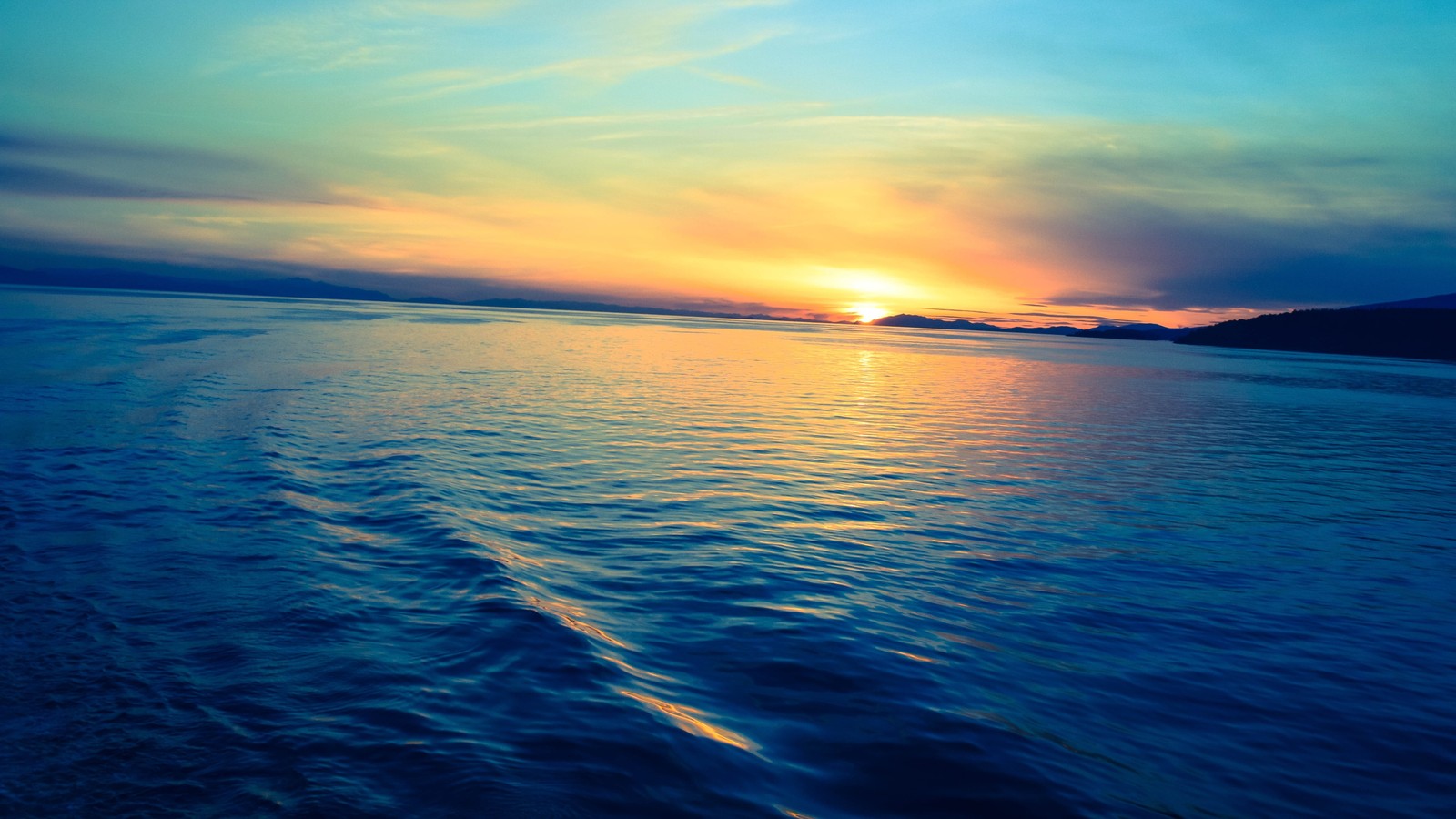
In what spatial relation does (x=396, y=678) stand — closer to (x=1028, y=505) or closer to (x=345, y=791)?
(x=345, y=791)

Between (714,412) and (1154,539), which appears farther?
(714,412)

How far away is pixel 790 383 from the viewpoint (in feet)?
161

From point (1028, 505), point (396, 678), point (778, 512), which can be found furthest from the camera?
point (1028, 505)

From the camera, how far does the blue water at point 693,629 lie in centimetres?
618

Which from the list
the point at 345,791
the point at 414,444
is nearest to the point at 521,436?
the point at 414,444

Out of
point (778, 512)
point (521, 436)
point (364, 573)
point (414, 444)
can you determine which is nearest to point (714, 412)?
point (521, 436)

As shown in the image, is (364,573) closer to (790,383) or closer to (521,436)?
(521,436)

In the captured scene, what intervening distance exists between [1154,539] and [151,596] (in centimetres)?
1511

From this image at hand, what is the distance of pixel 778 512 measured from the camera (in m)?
15.3

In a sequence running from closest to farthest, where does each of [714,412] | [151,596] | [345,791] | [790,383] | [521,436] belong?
[345,791] → [151,596] → [521,436] → [714,412] → [790,383]

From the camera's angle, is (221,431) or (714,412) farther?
(714,412)

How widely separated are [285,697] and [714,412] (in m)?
24.8

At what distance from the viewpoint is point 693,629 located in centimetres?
929

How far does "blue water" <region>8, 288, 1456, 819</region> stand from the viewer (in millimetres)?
6184
